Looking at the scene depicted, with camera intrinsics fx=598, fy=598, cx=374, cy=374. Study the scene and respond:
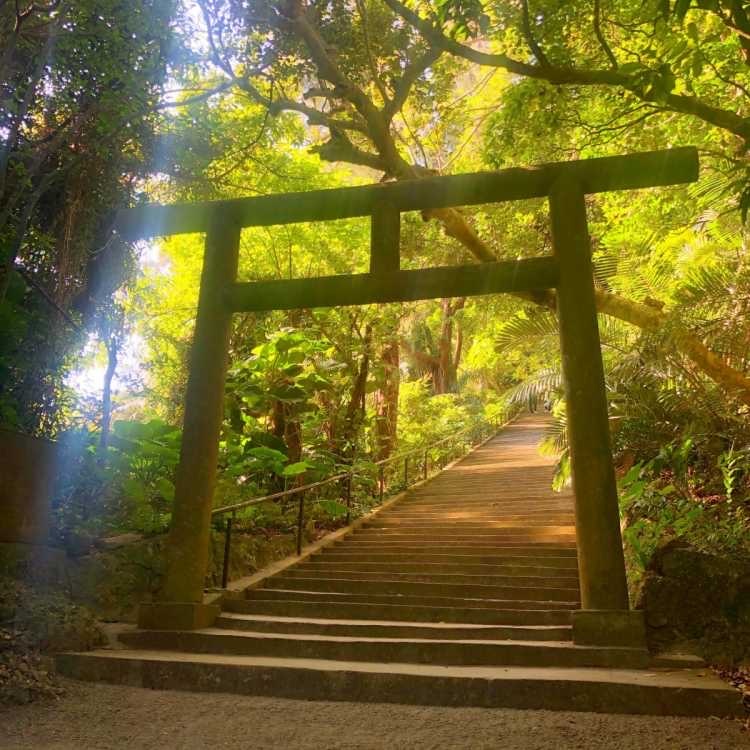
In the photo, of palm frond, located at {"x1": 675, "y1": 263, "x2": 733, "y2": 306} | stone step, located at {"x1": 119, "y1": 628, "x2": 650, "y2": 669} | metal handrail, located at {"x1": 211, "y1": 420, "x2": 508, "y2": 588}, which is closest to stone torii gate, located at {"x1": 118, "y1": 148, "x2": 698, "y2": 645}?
stone step, located at {"x1": 119, "y1": 628, "x2": 650, "y2": 669}

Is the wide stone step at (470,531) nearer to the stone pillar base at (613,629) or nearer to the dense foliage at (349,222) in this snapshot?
the dense foliage at (349,222)

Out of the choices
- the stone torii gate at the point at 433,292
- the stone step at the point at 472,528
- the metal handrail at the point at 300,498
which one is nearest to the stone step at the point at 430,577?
the metal handrail at the point at 300,498

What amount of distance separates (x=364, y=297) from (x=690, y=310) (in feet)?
14.5

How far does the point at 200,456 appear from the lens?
17.5ft

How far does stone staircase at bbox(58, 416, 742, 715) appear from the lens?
3.84 m

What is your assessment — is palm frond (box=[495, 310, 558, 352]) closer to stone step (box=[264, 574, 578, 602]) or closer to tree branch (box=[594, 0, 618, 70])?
stone step (box=[264, 574, 578, 602])

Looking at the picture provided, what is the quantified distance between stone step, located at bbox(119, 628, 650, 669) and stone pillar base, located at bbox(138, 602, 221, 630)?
85 mm

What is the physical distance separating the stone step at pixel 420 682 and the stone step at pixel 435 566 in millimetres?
2546

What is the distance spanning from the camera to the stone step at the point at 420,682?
3.68m

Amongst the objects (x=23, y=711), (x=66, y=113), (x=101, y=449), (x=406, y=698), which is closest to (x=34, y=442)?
(x=101, y=449)

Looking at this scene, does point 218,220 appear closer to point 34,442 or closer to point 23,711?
point 34,442

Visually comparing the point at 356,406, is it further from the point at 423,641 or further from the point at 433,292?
the point at 423,641

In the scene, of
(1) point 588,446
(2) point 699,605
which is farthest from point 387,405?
(2) point 699,605

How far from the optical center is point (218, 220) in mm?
5891
